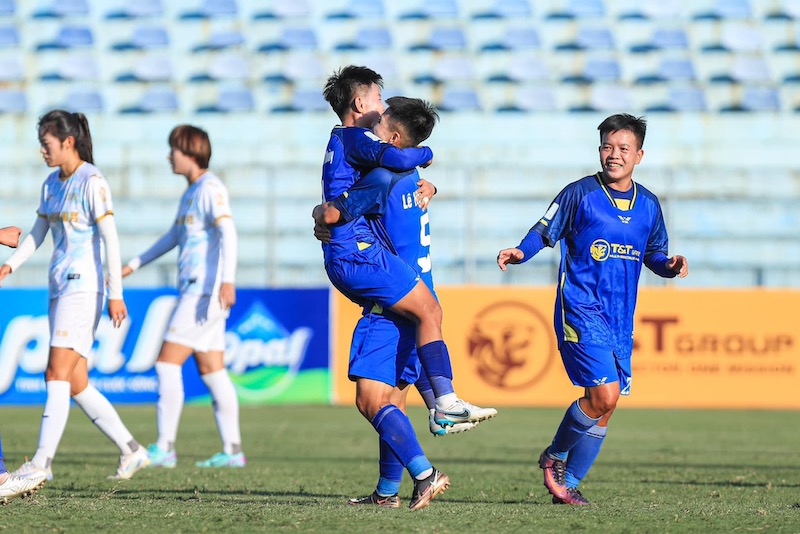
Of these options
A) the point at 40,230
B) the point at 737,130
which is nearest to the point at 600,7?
the point at 737,130

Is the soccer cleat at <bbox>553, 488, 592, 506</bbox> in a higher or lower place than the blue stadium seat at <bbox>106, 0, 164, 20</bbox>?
lower

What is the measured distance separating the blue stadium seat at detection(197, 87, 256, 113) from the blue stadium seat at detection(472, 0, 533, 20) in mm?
3856

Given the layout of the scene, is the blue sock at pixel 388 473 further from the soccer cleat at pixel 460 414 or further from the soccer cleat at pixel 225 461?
the soccer cleat at pixel 225 461

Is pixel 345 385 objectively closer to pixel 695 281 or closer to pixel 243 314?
pixel 243 314

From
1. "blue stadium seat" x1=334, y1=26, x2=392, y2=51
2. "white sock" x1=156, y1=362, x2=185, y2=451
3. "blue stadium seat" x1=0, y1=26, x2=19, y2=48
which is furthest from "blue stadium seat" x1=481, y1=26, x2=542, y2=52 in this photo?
"white sock" x1=156, y1=362, x2=185, y2=451

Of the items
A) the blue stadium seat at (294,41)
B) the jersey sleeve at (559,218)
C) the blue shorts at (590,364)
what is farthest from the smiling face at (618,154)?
the blue stadium seat at (294,41)

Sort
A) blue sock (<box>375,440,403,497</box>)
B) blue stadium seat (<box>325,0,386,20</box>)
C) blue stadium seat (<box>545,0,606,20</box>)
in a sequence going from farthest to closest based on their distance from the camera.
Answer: blue stadium seat (<box>545,0,606,20</box>) → blue stadium seat (<box>325,0,386,20</box>) → blue sock (<box>375,440,403,497</box>)

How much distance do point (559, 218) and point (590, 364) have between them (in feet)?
2.32

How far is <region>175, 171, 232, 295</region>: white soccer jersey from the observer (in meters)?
7.85

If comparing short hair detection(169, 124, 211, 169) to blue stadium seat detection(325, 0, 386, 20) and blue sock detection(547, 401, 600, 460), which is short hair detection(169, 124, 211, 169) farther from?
blue stadium seat detection(325, 0, 386, 20)

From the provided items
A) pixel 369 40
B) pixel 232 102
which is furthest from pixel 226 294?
pixel 369 40

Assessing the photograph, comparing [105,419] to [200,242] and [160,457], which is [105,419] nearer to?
[160,457]

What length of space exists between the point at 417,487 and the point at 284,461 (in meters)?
3.18

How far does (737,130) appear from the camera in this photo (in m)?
17.6
